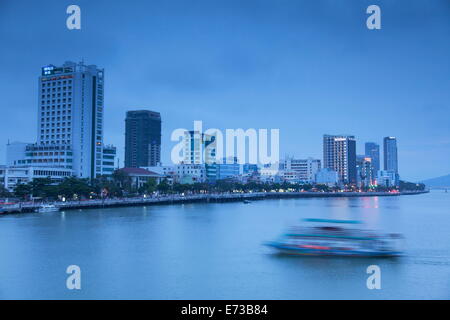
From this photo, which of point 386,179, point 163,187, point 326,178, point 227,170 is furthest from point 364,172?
point 163,187

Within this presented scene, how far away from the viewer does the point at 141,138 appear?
75812 mm

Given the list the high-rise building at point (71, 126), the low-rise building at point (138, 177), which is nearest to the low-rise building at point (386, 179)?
the low-rise building at point (138, 177)

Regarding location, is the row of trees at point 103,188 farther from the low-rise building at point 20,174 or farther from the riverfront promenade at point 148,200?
the low-rise building at point 20,174

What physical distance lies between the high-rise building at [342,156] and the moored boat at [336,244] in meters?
70.9

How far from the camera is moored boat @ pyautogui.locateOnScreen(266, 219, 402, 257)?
35.0 feet

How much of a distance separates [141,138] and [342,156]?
38077 millimetres

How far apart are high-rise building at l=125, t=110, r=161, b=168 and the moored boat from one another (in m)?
66.3

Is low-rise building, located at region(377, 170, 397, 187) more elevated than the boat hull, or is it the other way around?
low-rise building, located at region(377, 170, 397, 187)

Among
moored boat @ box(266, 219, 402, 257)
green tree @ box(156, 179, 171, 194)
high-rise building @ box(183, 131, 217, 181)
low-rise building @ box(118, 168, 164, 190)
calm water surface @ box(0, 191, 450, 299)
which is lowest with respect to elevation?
calm water surface @ box(0, 191, 450, 299)

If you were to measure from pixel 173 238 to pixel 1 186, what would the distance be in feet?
57.8

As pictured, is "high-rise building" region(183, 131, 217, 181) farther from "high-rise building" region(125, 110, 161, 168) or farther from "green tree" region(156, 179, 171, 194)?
"high-rise building" region(125, 110, 161, 168)

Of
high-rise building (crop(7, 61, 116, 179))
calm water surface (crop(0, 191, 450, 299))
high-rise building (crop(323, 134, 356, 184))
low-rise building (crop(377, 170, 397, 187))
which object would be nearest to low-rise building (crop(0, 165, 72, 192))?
high-rise building (crop(7, 61, 116, 179))
